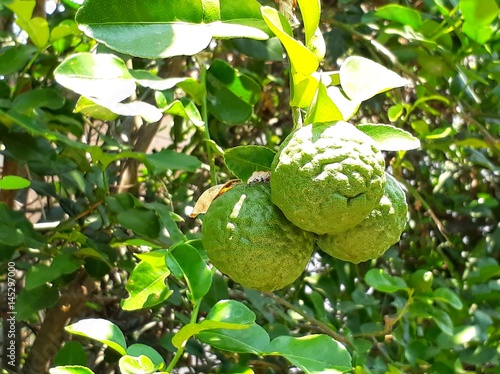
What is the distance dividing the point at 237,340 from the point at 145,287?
13 centimetres

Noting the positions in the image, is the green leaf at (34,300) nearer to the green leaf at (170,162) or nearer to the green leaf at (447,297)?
the green leaf at (170,162)

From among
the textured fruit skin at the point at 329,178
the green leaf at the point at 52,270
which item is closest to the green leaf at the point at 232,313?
the textured fruit skin at the point at 329,178

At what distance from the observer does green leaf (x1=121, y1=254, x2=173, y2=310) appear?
724 mm

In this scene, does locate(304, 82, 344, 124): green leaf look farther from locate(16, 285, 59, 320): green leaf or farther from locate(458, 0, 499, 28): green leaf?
locate(16, 285, 59, 320): green leaf

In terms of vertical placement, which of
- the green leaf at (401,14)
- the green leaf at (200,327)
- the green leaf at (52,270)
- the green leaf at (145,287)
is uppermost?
the green leaf at (401,14)

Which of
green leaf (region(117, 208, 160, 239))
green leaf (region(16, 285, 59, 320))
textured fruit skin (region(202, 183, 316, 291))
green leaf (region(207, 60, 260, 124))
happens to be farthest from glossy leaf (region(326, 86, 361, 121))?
green leaf (region(16, 285, 59, 320))

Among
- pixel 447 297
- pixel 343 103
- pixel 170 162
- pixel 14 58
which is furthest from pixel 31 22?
pixel 447 297

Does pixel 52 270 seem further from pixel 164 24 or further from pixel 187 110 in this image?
pixel 164 24

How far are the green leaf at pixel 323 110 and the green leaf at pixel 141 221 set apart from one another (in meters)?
0.55

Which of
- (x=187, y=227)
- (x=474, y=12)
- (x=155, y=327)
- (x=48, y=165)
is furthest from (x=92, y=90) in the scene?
(x=155, y=327)

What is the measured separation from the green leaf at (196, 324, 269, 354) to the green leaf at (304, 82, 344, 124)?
0.82 ft

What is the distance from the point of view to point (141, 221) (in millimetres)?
1109

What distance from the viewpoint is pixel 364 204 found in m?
0.58

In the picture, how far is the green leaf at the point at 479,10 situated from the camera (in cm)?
114
